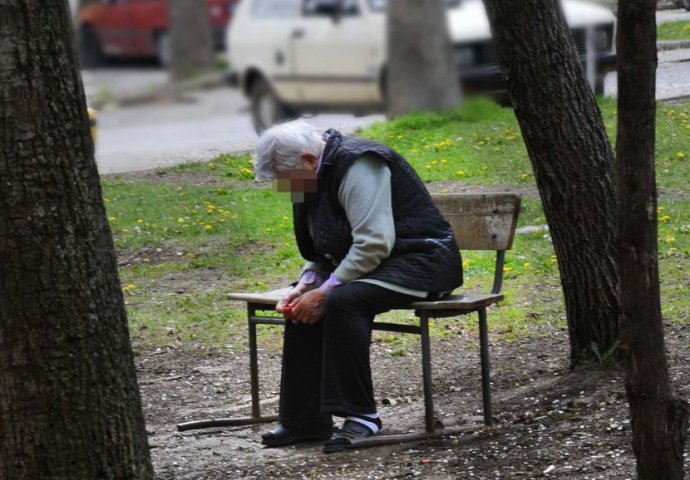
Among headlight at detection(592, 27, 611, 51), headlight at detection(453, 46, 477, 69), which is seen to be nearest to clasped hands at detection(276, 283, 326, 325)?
headlight at detection(453, 46, 477, 69)

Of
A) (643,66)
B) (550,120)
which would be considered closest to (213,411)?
(550,120)

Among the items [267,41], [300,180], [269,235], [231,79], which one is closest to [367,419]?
[300,180]

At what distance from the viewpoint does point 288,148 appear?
4762 millimetres

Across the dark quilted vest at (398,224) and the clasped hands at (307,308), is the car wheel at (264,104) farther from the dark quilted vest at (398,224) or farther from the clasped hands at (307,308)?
the clasped hands at (307,308)

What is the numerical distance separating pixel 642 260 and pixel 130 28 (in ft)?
4.76

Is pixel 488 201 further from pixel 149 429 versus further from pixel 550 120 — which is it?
pixel 149 429

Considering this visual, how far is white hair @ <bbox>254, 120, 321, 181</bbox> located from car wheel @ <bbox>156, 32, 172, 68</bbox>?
1.76 m

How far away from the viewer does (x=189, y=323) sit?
7.28 metres

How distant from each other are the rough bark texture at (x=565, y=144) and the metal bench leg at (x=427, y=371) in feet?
2.77

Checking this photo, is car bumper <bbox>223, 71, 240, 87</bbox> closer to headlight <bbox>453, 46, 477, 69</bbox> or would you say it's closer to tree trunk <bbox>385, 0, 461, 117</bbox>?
tree trunk <bbox>385, 0, 461, 117</bbox>

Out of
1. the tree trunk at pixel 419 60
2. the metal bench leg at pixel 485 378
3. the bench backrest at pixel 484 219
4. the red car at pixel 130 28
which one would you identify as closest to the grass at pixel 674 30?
the bench backrest at pixel 484 219

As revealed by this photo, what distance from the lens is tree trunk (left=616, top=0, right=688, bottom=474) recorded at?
3420mm

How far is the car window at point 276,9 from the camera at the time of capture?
11.1ft

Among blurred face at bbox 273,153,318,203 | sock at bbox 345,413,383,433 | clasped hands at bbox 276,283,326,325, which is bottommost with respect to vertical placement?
sock at bbox 345,413,383,433
